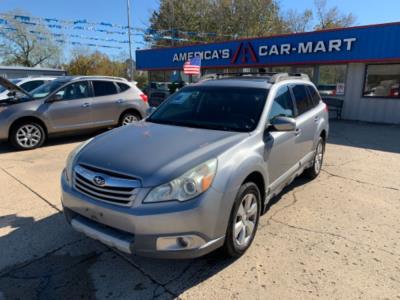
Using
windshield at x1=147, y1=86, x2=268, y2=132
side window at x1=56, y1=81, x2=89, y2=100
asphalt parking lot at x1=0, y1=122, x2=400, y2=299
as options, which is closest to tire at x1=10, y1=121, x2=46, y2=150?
side window at x1=56, y1=81, x2=89, y2=100

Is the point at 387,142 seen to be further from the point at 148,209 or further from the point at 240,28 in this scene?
the point at 240,28

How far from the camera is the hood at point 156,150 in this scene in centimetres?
262

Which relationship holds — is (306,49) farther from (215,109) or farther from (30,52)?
(30,52)

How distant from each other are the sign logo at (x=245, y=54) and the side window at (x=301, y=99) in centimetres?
1152

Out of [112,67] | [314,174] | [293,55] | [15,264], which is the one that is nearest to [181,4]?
[112,67]

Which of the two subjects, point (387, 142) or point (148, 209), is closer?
point (148, 209)

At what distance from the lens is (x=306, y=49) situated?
46.1 feet

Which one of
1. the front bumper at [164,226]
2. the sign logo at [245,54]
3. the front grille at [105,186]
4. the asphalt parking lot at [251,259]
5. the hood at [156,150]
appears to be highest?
the sign logo at [245,54]

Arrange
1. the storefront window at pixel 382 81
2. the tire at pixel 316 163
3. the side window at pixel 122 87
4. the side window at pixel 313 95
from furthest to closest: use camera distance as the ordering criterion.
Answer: the storefront window at pixel 382 81, the side window at pixel 122 87, the tire at pixel 316 163, the side window at pixel 313 95

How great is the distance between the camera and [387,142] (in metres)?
9.09

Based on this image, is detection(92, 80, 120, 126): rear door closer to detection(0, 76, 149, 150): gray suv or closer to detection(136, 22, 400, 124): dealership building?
detection(0, 76, 149, 150): gray suv

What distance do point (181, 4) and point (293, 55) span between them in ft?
83.1

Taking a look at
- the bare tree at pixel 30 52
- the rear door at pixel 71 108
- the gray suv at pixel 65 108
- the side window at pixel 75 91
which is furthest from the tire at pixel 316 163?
the bare tree at pixel 30 52

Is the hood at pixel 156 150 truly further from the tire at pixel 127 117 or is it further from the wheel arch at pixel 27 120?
the tire at pixel 127 117
